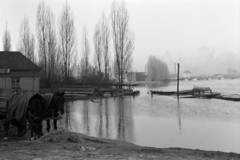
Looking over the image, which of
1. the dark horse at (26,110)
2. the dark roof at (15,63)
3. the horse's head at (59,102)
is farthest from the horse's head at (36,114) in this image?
the dark roof at (15,63)

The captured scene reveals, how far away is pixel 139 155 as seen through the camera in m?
7.04

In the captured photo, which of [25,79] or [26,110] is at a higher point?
[25,79]

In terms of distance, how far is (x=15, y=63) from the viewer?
109ft

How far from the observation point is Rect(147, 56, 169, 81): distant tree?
382 feet

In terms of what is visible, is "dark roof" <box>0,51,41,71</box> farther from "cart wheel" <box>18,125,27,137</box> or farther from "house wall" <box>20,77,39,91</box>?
"cart wheel" <box>18,125,27,137</box>

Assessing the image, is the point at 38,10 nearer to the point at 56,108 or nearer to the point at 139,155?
the point at 56,108

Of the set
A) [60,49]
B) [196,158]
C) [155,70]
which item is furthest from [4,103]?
[155,70]

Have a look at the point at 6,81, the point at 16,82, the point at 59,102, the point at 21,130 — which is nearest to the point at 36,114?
the point at 21,130

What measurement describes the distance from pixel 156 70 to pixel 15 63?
95392mm

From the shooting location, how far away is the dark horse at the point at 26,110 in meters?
9.10

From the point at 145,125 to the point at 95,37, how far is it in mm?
41719

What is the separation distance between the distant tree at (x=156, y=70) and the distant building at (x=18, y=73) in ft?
270

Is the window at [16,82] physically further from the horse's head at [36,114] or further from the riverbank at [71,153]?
the riverbank at [71,153]

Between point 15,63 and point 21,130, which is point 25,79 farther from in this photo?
point 21,130
